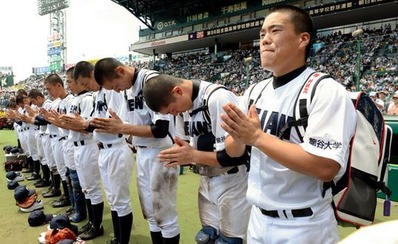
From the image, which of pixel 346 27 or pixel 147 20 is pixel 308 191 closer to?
pixel 346 27

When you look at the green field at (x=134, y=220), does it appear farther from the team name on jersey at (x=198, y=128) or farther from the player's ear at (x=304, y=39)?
the player's ear at (x=304, y=39)

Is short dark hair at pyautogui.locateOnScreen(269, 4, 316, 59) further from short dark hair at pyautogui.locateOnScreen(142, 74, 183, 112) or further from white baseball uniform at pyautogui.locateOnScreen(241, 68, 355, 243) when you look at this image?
short dark hair at pyautogui.locateOnScreen(142, 74, 183, 112)

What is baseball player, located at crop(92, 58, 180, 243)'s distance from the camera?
285 cm

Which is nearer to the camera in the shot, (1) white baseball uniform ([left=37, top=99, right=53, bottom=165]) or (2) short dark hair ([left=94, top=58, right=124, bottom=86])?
(2) short dark hair ([left=94, top=58, right=124, bottom=86])

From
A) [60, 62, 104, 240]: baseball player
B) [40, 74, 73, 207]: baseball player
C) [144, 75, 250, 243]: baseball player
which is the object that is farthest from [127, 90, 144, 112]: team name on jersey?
[40, 74, 73, 207]: baseball player

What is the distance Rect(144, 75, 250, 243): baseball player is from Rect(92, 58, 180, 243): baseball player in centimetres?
60

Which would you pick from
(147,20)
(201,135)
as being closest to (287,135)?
(201,135)

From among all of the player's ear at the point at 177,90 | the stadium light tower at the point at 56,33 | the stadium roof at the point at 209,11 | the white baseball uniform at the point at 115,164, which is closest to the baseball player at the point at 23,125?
the white baseball uniform at the point at 115,164

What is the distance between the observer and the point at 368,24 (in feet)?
69.5

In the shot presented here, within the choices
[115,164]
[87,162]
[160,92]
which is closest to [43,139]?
[87,162]

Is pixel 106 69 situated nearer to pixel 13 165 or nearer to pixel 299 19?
pixel 299 19

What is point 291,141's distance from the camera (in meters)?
1.50

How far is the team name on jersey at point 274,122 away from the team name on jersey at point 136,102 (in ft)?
5.51

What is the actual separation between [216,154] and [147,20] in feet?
116
